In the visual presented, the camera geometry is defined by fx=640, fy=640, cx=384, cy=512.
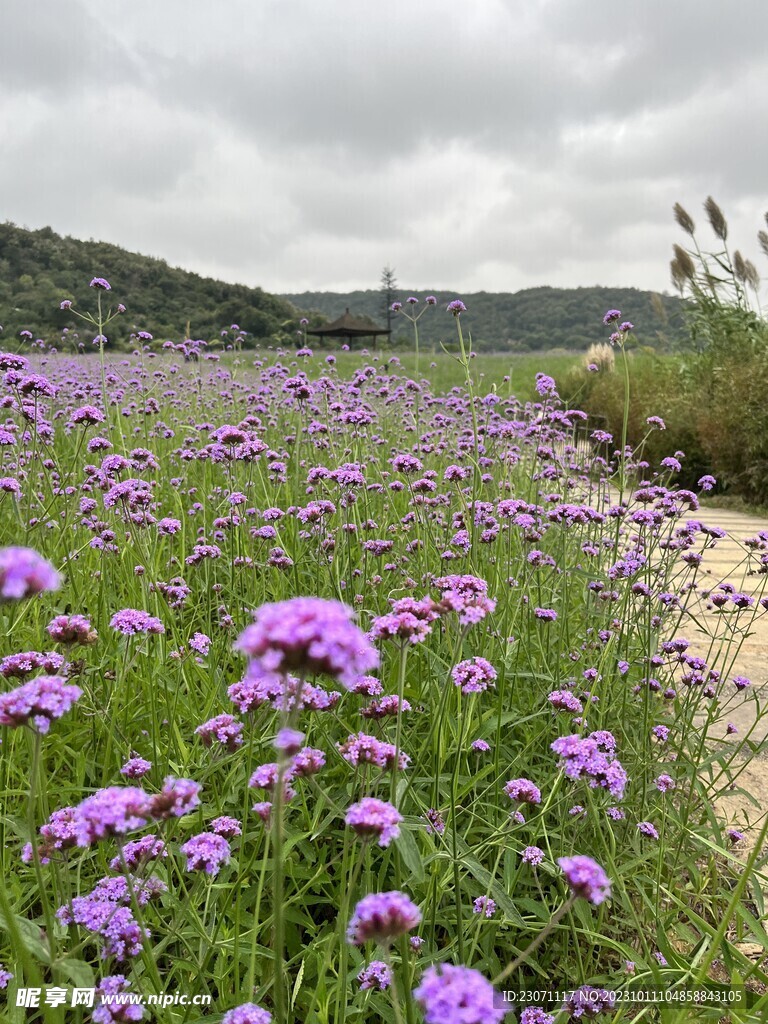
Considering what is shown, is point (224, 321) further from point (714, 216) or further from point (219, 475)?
point (219, 475)

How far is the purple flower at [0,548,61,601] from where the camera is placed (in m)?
0.65

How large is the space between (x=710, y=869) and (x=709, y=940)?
0.50 metres

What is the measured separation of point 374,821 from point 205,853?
43cm

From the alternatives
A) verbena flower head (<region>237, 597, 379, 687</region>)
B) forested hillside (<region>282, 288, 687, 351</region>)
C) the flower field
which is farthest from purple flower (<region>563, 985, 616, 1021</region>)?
forested hillside (<region>282, 288, 687, 351</region>)

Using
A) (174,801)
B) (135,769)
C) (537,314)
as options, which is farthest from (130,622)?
(537,314)

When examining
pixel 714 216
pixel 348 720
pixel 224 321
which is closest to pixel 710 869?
pixel 348 720

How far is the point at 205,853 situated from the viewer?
1172mm

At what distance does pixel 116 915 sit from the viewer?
3.82 feet

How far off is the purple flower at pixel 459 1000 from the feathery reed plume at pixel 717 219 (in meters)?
12.9

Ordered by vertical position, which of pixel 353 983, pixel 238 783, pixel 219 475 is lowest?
pixel 353 983

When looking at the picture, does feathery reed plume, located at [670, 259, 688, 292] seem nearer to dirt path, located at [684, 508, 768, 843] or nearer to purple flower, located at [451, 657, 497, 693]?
dirt path, located at [684, 508, 768, 843]

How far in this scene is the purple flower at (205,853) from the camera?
1165mm

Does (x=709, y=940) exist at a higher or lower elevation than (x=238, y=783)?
lower

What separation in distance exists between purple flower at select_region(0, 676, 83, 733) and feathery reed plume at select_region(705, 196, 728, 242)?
12836 mm
